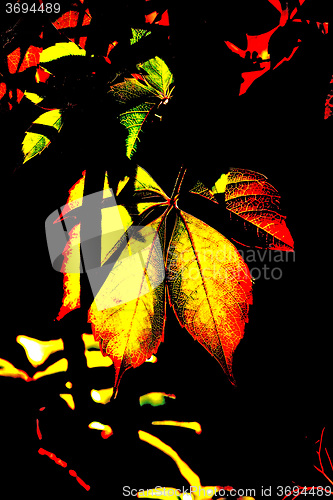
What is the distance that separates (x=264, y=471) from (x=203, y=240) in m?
0.29

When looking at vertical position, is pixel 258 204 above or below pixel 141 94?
below

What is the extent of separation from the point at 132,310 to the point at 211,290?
82 mm

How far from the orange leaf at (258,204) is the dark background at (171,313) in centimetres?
2

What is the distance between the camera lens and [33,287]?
0.42 metres

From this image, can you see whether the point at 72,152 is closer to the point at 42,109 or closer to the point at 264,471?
the point at 42,109

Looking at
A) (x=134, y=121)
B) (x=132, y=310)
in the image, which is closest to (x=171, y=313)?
(x=132, y=310)

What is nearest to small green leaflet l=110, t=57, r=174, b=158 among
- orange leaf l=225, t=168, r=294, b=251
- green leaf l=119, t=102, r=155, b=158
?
green leaf l=119, t=102, r=155, b=158

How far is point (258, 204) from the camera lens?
343mm

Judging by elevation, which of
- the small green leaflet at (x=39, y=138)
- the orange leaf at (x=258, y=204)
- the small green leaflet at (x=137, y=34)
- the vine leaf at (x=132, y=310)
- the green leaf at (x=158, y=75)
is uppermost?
the small green leaflet at (x=137, y=34)

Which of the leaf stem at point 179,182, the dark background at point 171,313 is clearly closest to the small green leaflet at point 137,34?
the dark background at point 171,313

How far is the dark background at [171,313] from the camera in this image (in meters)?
0.34

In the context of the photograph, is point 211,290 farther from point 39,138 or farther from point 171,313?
point 39,138

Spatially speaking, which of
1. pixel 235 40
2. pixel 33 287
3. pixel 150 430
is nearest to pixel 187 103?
pixel 235 40

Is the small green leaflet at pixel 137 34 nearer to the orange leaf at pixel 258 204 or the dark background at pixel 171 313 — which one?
the dark background at pixel 171 313
